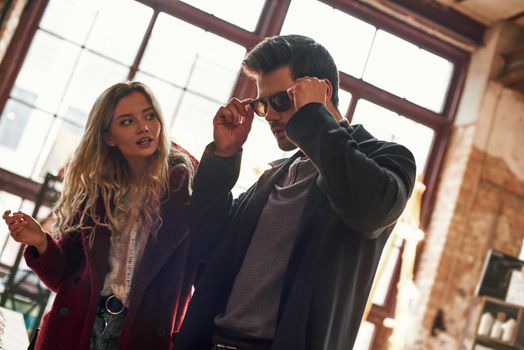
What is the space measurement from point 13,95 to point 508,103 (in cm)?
420

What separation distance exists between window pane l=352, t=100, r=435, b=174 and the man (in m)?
3.58

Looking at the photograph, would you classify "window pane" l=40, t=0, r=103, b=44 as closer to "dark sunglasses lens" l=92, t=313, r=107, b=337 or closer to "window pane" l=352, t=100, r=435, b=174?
"window pane" l=352, t=100, r=435, b=174

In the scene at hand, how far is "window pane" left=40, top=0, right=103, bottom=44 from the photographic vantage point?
4.60 meters

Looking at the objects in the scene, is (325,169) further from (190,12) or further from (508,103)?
(508,103)

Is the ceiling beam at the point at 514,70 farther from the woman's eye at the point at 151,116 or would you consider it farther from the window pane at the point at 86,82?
the woman's eye at the point at 151,116

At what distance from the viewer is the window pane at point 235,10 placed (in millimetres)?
4859

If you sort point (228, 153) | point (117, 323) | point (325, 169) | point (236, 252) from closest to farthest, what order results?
point (325, 169)
point (236, 252)
point (228, 153)
point (117, 323)

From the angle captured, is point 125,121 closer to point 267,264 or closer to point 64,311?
point 64,311

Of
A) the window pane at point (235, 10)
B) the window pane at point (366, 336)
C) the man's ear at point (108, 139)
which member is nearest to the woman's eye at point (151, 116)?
the man's ear at point (108, 139)

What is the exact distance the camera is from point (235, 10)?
16.2ft

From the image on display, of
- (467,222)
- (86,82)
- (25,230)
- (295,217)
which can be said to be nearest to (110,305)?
(25,230)

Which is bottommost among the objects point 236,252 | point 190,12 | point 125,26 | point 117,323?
point 117,323

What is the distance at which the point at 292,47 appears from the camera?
1.60m

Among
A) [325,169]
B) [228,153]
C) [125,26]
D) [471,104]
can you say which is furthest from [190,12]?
[325,169]
